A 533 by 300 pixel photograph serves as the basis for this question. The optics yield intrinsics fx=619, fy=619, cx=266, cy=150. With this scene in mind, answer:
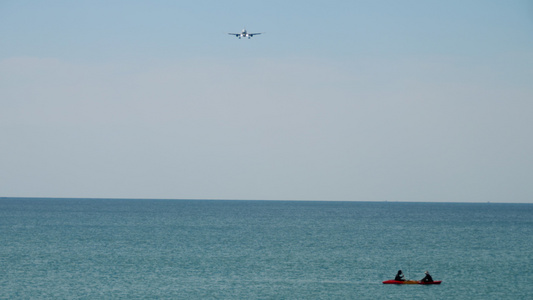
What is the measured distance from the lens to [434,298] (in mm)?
55531

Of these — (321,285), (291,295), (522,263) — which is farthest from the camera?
(522,263)

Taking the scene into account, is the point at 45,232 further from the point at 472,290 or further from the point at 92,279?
the point at 472,290

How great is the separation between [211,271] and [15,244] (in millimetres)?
43317

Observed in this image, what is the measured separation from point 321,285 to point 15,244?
188ft

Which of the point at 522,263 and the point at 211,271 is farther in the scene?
the point at 522,263

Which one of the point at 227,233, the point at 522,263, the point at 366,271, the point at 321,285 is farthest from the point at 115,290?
the point at 227,233

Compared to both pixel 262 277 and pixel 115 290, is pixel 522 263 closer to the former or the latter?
pixel 262 277

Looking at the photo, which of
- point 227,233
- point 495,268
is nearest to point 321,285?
point 495,268

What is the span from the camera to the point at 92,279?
6247cm

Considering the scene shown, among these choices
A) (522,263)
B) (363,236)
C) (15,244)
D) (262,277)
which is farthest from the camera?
(363,236)

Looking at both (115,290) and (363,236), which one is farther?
(363,236)

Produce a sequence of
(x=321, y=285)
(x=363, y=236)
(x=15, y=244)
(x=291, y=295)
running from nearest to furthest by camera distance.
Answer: (x=291, y=295)
(x=321, y=285)
(x=15, y=244)
(x=363, y=236)

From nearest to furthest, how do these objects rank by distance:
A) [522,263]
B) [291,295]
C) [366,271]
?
1. [291,295]
2. [366,271]
3. [522,263]

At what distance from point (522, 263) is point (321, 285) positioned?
32519 millimetres
